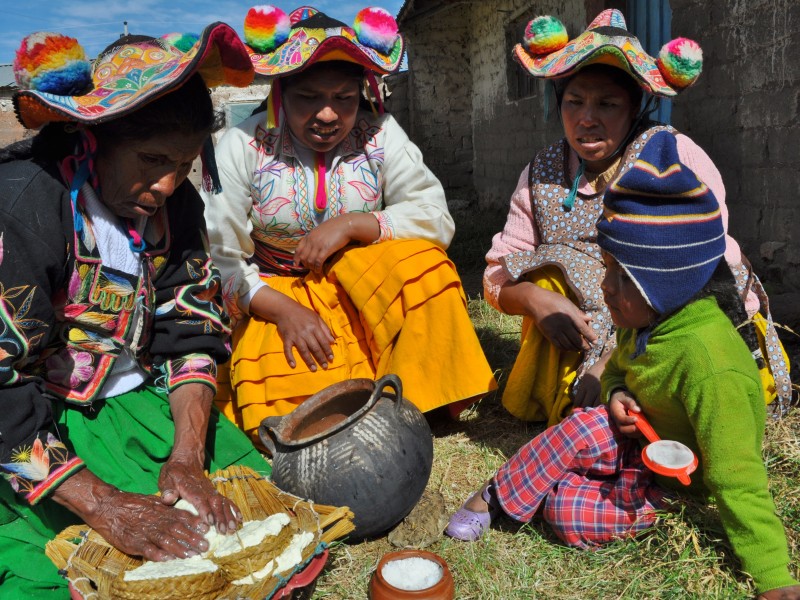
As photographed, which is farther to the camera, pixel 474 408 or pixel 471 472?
pixel 474 408

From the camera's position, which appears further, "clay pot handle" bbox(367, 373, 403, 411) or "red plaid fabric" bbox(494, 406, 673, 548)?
"clay pot handle" bbox(367, 373, 403, 411)

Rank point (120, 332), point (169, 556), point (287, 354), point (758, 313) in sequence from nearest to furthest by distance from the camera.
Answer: point (169, 556), point (120, 332), point (758, 313), point (287, 354)

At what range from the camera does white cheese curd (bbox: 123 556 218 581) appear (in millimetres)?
1816

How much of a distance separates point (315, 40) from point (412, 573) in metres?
2.20

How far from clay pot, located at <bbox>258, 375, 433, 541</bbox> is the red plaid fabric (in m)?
0.35

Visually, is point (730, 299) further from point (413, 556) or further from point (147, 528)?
point (147, 528)

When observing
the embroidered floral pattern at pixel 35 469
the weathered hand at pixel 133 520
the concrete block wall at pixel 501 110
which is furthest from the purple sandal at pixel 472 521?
the concrete block wall at pixel 501 110

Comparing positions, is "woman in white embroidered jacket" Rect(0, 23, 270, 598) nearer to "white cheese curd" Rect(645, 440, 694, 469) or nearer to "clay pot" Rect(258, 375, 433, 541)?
"clay pot" Rect(258, 375, 433, 541)

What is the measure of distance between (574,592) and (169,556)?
1.22 meters

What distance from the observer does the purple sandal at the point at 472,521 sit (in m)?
2.52

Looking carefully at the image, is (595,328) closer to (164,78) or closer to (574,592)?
(574,592)

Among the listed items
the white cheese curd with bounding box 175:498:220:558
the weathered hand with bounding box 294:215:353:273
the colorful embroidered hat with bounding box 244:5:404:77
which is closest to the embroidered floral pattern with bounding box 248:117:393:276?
the weathered hand with bounding box 294:215:353:273

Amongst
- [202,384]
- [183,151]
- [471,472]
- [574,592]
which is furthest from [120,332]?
[574,592]

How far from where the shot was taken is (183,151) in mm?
2213
